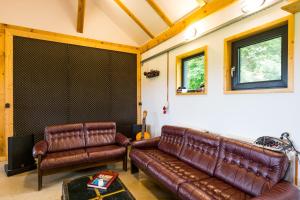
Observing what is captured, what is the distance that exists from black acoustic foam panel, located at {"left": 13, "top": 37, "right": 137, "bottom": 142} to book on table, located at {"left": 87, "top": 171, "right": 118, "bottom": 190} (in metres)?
2.45

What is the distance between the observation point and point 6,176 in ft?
Result: 9.41

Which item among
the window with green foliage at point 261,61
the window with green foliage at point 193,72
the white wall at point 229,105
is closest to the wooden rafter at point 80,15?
the white wall at point 229,105

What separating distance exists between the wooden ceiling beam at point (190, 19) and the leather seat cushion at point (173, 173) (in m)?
2.34

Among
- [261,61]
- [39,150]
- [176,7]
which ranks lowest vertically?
[39,150]

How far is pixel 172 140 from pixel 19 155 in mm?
2693

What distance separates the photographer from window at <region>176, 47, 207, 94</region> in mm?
3088

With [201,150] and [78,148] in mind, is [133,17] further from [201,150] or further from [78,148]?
[201,150]

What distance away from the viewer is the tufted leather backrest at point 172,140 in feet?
9.15

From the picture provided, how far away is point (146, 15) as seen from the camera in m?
3.79

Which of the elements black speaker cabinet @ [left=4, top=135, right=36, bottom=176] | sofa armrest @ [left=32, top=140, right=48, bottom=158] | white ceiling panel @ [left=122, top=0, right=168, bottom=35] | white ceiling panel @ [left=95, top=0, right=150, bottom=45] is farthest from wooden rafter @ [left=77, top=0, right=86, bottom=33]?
sofa armrest @ [left=32, top=140, right=48, bottom=158]

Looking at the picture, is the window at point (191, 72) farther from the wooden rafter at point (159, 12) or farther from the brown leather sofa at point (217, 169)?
the brown leather sofa at point (217, 169)

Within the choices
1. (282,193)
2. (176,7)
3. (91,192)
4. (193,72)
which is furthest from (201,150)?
(176,7)

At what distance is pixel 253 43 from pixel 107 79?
336cm

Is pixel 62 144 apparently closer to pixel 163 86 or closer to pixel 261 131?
pixel 163 86
